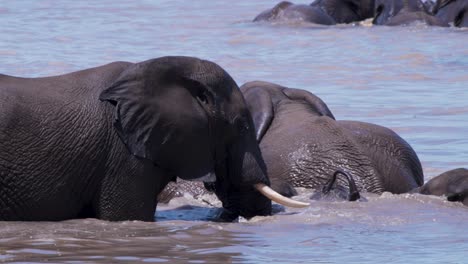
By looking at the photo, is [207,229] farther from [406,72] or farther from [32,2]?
[32,2]

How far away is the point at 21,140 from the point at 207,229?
3.92 ft

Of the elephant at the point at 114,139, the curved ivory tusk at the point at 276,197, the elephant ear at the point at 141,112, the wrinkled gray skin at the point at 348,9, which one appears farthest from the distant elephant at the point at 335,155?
the wrinkled gray skin at the point at 348,9

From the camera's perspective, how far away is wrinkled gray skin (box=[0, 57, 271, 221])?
856 cm

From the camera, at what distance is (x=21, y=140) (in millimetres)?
8539

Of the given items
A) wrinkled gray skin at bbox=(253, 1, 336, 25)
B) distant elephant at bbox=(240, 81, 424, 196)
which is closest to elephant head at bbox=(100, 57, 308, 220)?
distant elephant at bbox=(240, 81, 424, 196)

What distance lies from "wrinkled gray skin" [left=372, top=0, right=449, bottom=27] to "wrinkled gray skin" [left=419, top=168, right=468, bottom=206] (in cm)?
1573

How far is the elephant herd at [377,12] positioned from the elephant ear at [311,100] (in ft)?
45.0

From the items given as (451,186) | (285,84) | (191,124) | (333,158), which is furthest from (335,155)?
(285,84)

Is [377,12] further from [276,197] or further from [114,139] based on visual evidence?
[114,139]

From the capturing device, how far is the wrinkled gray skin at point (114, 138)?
856cm

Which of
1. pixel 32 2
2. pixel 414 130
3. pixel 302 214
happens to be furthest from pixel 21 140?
pixel 32 2

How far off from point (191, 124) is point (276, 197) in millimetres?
656

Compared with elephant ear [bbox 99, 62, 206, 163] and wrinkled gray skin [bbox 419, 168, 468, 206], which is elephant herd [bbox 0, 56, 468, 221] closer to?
elephant ear [bbox 99, 62, 206, 163]

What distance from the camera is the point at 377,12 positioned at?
87.4 feet
